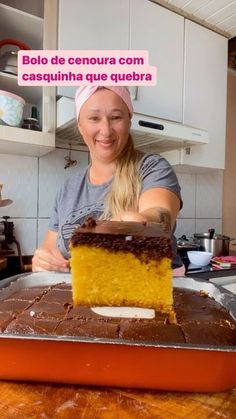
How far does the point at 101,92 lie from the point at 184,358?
749 millimetres

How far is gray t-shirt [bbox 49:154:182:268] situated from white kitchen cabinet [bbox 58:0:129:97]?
505 mm

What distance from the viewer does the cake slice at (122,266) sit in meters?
0.44

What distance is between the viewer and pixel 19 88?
1.31 meters

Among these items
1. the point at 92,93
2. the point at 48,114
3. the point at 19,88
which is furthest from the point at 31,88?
the point at 92,93

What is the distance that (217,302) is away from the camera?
56 cm

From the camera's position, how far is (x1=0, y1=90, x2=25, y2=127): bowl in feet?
3.77

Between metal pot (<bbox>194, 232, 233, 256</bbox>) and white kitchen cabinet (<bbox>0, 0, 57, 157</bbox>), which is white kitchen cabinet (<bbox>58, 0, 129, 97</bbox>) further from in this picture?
metal pot (<bbox>194, 232, 233, 256</bbox>)

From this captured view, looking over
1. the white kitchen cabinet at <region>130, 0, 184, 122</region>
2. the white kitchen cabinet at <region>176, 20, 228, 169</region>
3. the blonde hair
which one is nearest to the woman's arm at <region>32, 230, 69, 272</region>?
the blonde hair

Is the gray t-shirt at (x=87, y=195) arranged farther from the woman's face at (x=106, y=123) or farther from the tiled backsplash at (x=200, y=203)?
the tiled backsplash at (x=200, y=203)

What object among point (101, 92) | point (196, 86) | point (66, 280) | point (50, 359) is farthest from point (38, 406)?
point (196, 86)

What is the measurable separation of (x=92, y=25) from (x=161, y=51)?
1.29 feet

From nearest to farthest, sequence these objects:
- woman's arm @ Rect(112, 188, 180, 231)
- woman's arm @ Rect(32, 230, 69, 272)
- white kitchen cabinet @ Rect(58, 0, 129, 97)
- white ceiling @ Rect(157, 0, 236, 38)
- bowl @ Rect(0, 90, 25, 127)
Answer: woman's arm @ Rect(112, 188, 180, 231) → woman's arm @ Rect(32, 230, 69, 272) → bowl @ Rect(0, 90, 25, 127) → white kitchen cabinet @ Rect(58, 0, 129, 97) → white ceiling @ Rect(157, 0, 236, 38)

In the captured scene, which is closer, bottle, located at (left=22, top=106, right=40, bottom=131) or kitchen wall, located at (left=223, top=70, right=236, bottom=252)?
bottle, located at (left=22, top=106, right=40, bottom=131)

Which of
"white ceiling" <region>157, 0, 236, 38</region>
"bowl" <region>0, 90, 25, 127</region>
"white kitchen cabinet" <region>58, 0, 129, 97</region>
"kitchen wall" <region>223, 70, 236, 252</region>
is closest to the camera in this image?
"bowl" <region>0, 90, 25, 127</region>
